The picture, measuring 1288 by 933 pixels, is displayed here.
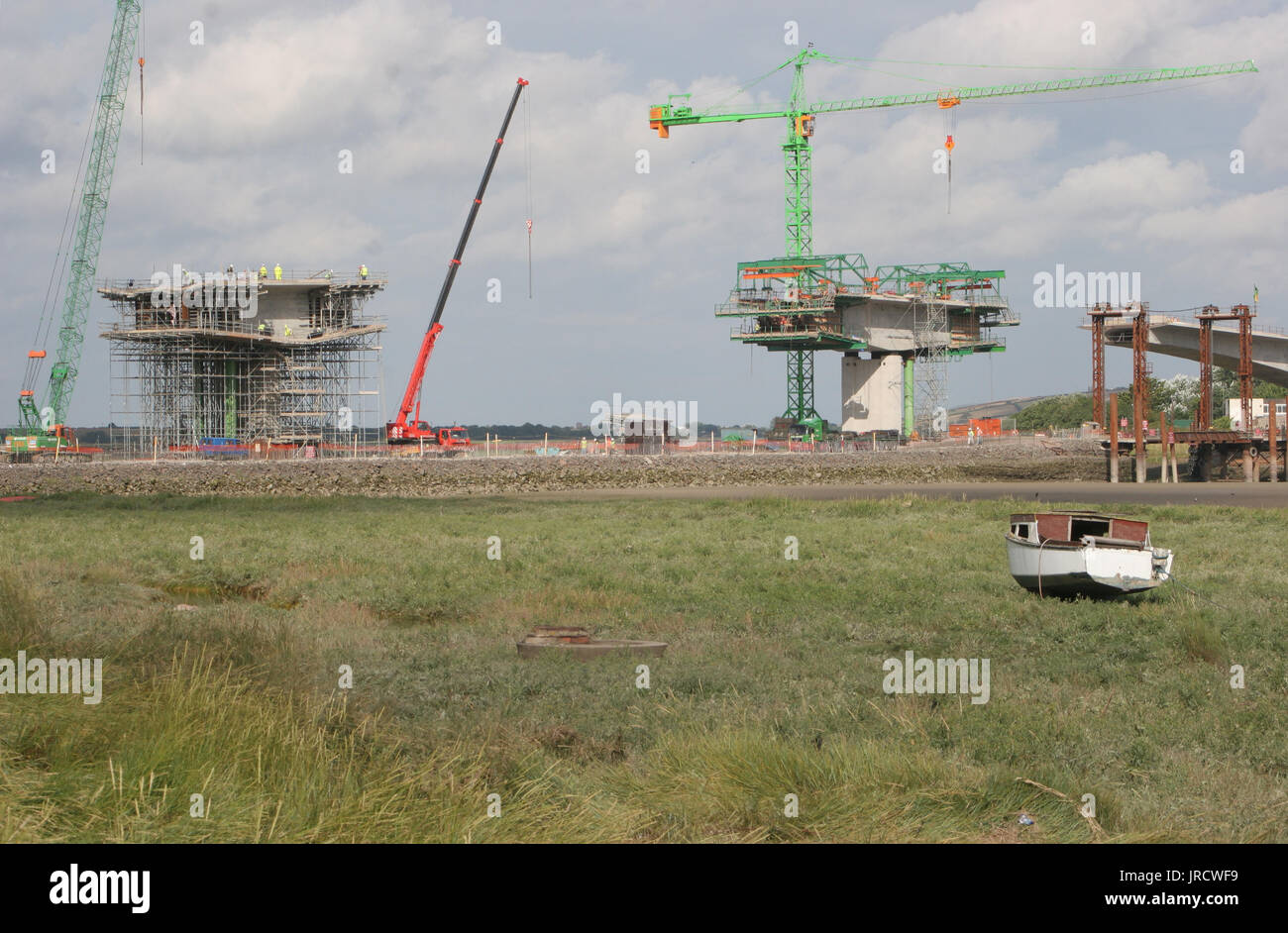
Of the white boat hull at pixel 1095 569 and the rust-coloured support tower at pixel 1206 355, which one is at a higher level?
the rust-coloured support tower at pixel 1206 355

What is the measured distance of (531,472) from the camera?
65688 millimetres

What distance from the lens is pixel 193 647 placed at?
1034 centimetres

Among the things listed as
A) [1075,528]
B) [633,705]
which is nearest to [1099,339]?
[1075,528]

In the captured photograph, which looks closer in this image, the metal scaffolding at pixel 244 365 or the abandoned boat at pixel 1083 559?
the abandoned boat at pixel 1083 559

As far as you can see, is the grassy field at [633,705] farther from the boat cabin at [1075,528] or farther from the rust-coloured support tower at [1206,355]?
the rust-coloured support tower at [1206,355]

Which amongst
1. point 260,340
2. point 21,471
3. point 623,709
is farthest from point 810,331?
point 623,709

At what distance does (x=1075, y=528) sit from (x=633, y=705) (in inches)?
493

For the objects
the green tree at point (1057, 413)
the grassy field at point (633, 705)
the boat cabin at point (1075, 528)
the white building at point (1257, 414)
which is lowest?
the grassy field at point (633, 705)

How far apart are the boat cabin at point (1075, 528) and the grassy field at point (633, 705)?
122cm

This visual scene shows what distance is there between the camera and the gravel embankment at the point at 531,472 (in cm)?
5588

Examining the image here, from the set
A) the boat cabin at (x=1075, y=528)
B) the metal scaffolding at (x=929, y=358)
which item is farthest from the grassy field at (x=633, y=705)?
the metal scaffolding at (x=929, y=358)

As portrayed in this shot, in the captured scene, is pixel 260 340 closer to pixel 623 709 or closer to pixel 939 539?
pixel 939 539

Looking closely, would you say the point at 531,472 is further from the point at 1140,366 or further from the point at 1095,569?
the point at 1095,569
